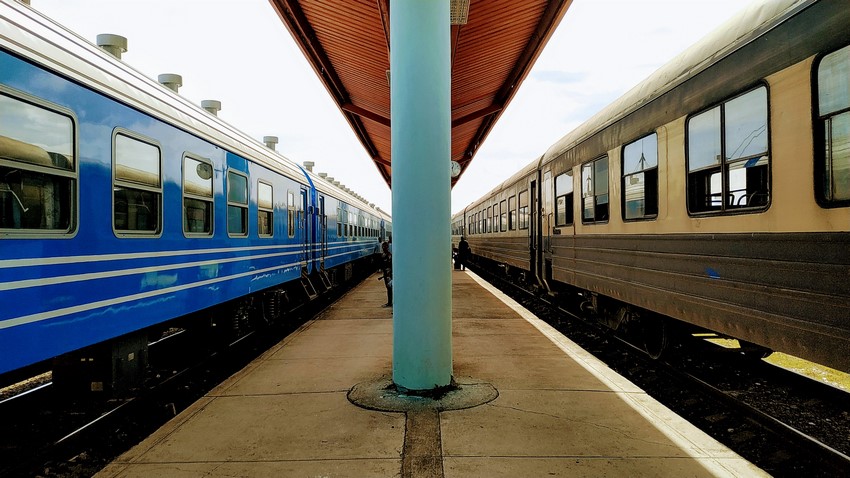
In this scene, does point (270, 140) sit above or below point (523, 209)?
above

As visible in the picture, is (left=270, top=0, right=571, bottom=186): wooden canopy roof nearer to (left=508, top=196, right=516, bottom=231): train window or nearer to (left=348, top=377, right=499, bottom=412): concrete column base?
(left=508, top=196, right=516, bottom=231): train window

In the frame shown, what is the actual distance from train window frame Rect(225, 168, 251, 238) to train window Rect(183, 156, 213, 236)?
1.85 feet

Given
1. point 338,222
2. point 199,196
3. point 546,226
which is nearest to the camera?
point 199,196

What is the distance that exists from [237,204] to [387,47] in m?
5.08

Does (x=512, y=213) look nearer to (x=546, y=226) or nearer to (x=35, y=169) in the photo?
(x=546, y=226)

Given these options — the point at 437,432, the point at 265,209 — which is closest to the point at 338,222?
the point at 265,209

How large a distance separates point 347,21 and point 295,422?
799 cm

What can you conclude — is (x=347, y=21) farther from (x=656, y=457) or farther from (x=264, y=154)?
(x=656, y=457)

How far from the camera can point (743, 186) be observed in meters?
4.28

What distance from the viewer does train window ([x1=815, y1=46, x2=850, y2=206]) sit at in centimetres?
326

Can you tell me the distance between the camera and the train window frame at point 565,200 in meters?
8.73

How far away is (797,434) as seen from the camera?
3807 mm

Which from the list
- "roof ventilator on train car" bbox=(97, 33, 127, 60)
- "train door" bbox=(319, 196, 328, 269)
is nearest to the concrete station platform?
"roof ventilator on train car" bbox=(97, 33, 127, 60)

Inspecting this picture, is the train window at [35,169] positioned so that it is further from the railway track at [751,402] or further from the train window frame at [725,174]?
the railway track at [751,402]
